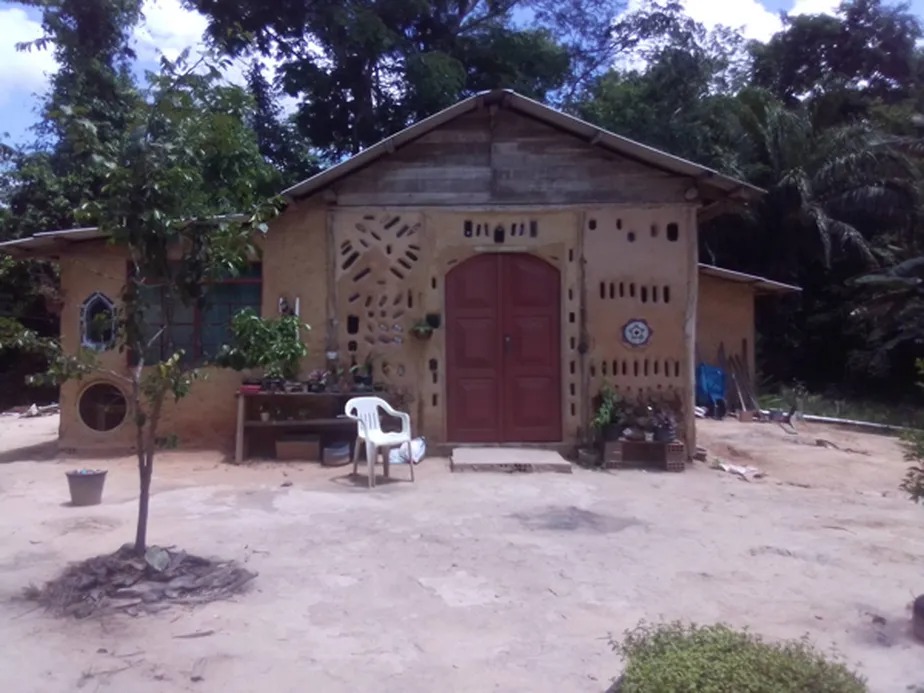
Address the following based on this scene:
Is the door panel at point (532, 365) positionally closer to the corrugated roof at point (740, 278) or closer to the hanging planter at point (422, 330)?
the hanging planter at point (422, 330)

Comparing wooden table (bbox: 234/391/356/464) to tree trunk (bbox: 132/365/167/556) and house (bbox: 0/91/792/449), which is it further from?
tree trunk (bbox: 132/365/167/556)

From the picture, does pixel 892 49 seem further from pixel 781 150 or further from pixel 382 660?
pixel 382 660

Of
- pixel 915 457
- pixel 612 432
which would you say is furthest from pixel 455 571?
pixel 612 432

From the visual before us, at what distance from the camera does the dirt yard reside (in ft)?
16.0

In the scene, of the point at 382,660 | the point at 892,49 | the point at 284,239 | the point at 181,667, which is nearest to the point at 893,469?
the point at 284,239

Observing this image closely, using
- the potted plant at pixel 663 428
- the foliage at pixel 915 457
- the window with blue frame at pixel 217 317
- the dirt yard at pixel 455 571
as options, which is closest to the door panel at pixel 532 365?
the potted plant at pixel 663 428

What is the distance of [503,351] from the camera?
37.7 ft

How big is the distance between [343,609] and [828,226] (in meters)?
19.8

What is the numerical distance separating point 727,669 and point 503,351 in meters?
7.93

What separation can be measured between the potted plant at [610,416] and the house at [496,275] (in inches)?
9.2

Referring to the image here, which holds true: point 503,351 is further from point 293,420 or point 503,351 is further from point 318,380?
point 293,420

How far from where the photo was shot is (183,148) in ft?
20.5

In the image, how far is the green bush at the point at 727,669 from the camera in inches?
142

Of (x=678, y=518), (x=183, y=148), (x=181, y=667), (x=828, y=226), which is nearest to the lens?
(x=181, y=667)
